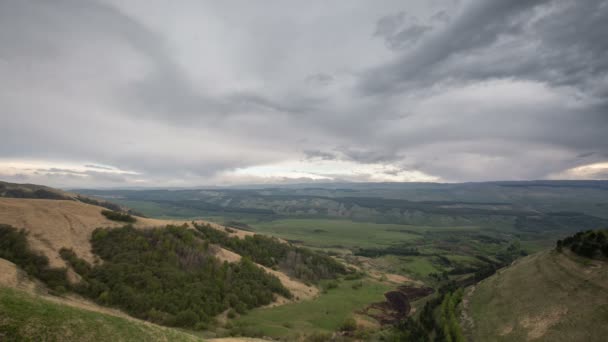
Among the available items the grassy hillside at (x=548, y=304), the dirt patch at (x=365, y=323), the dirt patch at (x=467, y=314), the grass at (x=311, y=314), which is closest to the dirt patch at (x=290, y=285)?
the grass at (x=311, y=314)

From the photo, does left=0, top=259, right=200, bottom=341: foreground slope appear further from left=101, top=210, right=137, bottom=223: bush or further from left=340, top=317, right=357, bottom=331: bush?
left=101, top=210, right=137, bottom=223: bush

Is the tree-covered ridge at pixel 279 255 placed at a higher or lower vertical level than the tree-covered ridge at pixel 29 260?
lower

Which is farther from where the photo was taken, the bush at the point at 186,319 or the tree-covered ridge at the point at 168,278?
the tree-covered ridge at the point at 168,278

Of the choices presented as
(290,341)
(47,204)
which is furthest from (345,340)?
(47,204)

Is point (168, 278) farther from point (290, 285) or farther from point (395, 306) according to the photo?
point (395, 306)

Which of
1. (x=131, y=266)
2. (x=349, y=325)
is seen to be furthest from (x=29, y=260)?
(x=349, y=325)

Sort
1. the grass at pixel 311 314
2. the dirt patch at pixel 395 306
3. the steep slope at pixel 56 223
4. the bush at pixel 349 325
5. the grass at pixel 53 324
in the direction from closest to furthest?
the grass at pixel 53 324 → the grass at pixel 311 314 → the steep slope at pixel 56 223 → the bush at pixel 349 325 → the dirt patch at pixel 395 306

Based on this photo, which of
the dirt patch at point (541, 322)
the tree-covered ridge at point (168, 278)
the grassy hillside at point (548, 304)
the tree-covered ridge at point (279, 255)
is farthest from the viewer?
the tree-covered ridge at point (279, 255)

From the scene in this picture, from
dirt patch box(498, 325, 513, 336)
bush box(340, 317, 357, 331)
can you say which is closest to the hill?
bush box(340, 317, 357, 331)

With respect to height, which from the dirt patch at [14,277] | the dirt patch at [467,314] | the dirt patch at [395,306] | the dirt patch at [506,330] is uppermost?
the dirt patch at [14,277]

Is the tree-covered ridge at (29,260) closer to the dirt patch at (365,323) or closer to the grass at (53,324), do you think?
the grass at (53,324)
